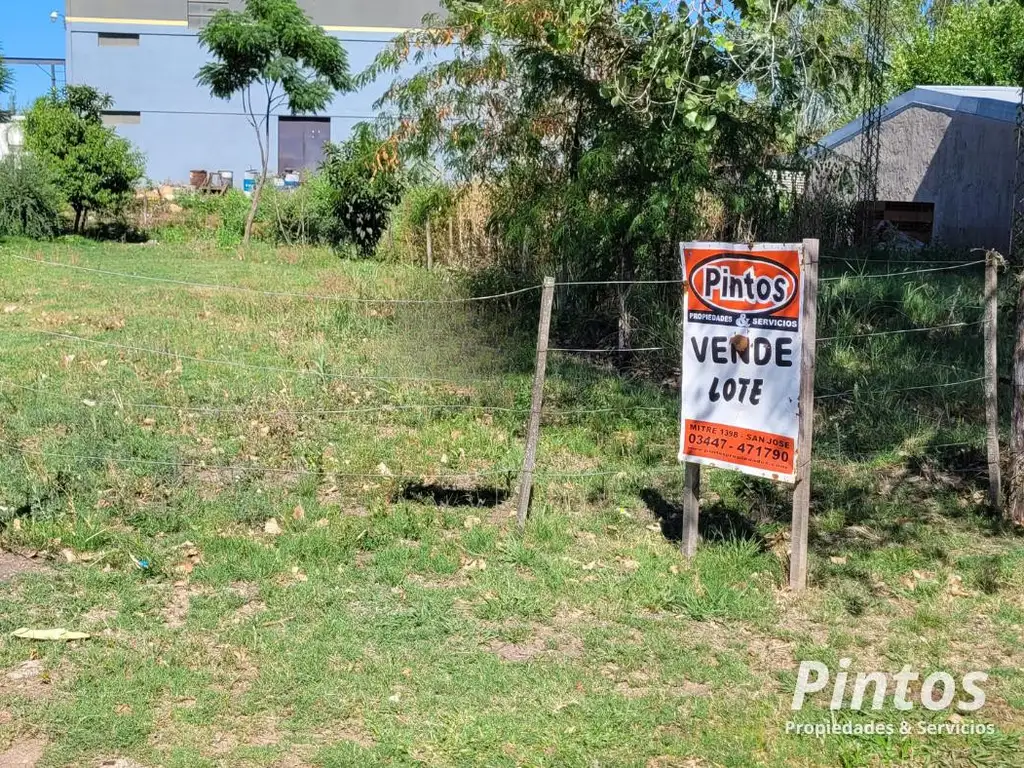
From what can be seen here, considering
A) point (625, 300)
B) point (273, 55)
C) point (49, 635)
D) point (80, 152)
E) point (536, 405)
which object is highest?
point (273, 55)

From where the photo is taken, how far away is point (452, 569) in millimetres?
5609

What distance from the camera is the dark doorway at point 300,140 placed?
1778 inches

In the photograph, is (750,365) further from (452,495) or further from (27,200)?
(27,200)

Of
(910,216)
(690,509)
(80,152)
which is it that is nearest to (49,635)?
(690,509)

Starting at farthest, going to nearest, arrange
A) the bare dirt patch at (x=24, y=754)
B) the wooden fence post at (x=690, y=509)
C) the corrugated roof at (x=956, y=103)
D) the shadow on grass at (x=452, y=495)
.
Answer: the corrugated roof at (x=956, y=103) < the shadow on grass at (x=452, y=495) < the wooden fence post at (x=690, y=509) < the bare dirt patch at (x=24, y=754)

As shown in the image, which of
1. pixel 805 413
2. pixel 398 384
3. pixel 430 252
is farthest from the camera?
pixel 430 252

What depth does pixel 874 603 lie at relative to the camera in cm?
532

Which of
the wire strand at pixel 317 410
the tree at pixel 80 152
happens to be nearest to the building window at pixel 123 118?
the tree at pixel 80 152

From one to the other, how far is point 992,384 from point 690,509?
2.36 meters

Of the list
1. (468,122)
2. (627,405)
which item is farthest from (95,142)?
(627,405)

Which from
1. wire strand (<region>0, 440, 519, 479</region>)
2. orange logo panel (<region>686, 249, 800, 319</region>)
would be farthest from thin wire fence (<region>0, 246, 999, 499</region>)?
orange logo panel (<region>686, 249, 800, 319</region>)

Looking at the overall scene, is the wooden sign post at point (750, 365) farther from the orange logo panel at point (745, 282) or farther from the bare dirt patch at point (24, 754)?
the bare dirt patch at point (24, 754)

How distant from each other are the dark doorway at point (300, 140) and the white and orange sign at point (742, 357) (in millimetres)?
41386

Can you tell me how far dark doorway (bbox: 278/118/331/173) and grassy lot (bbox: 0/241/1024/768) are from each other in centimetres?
3655
